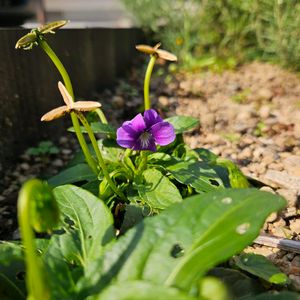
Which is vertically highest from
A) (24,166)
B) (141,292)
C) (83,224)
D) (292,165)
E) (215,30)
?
(215,30)

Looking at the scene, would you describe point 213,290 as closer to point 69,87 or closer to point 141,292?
point 141,292

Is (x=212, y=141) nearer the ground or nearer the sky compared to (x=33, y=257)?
nearer the ground

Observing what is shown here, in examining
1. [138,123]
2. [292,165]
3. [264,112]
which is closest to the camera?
[138,123]

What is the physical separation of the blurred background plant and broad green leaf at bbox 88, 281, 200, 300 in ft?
9.52

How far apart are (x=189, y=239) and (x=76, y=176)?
751mm

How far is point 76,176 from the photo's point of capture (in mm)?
1563

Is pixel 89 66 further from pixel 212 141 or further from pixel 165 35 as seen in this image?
pixel 165 35

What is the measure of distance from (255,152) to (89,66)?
1.40m

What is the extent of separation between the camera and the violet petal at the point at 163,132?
4.35 ft

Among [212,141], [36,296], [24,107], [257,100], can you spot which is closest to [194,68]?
[257,100]

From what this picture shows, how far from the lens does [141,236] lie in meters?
0.92

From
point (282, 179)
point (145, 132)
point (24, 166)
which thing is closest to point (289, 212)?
point (282, 179)

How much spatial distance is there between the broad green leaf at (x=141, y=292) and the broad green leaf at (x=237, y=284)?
1.30ft

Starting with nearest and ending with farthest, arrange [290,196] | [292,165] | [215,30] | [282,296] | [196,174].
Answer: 1. [282,296]
2. [196,174]
3. [290,196]
4. [292,165]
5. [215,30]
